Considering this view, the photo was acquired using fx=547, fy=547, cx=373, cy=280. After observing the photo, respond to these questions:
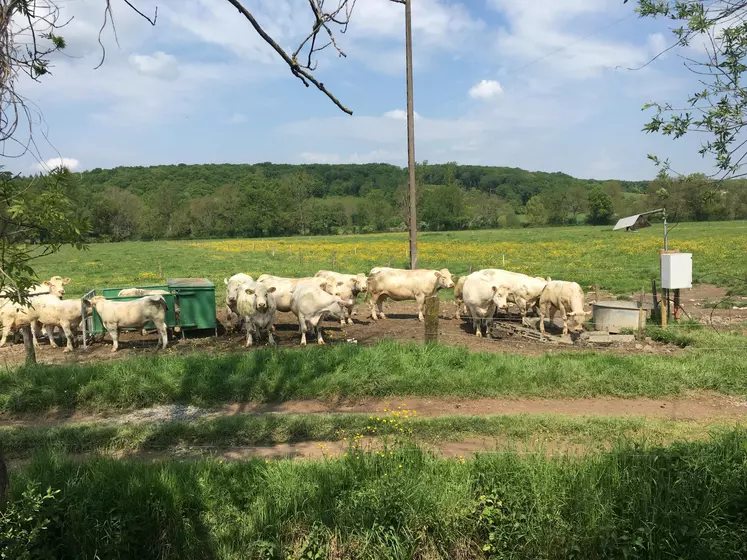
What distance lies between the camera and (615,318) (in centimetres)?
1495

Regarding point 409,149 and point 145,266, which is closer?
point 409,149

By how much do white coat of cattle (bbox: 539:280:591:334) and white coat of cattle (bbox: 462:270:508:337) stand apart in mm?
1300

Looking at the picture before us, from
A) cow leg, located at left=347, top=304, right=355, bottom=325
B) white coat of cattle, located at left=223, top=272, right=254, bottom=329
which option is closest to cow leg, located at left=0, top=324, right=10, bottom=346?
white coat of cattle, located at left=223, top=272, right=254, bottom=329

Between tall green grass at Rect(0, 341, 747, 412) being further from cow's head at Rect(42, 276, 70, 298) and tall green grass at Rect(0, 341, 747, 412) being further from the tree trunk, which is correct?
cow's head at Rect(42, 276, 70, 298)

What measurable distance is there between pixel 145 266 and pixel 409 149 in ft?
82.7

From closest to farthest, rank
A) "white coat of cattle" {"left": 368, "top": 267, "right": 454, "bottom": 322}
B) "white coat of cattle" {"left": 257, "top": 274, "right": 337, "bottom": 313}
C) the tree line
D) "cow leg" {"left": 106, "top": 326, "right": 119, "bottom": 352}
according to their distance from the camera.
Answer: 1. "cow leg" {"left": 106, "top": 326, "right": 119, "bottom": 352}
2. "white coat of cattle" {"left": 257, "top": 274, "right": 337, "bottom": 313}
3. "white coat of cattle" {"left": 368, "top": 267, "right": 454, "bottom": 322}
4. the tree line

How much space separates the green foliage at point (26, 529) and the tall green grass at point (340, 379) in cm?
468

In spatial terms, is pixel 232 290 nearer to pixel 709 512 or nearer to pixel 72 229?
pixel 72 229

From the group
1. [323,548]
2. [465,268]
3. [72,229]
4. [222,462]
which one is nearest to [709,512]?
[323,548]

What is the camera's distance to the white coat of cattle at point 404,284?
60.8 feet

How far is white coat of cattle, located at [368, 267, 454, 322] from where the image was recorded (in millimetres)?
18547

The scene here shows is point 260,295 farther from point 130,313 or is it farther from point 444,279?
point 444,279

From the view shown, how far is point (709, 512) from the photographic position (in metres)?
5.32

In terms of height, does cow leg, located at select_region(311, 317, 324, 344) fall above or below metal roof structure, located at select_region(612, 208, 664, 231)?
below
